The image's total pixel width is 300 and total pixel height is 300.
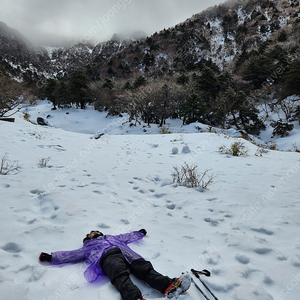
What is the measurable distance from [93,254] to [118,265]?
0.36 meters

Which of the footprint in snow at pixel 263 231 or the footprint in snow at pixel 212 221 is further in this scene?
the footprint in snow at pixel 212 221

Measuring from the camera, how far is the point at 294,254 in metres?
1.84

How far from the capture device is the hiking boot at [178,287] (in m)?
1.46

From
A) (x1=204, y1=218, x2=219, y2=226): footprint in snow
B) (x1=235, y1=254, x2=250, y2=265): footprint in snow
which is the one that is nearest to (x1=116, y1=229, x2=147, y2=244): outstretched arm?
(x1=204, y1=218, x2=219, y2=226): footprint in snow

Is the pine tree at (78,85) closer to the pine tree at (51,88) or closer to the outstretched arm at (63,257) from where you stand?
the pine tree at (51,88)

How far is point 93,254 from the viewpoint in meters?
1.87

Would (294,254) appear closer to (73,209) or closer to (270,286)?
(270,286)

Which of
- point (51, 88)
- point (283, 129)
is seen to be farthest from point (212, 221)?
point (51, 88)

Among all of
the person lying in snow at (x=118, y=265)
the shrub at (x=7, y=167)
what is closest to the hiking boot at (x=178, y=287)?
the person lying in snow at (x=118, y=265)

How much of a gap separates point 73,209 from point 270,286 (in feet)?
8.83

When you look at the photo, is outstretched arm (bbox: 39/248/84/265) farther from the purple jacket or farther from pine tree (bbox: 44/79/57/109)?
pine tree (bbox: 44/79/57/109)

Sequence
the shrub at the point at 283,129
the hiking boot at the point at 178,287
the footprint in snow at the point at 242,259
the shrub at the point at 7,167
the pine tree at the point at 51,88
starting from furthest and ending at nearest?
the pine tree at the point at 51,88, the shrub at the point at 283,129, the shrub at the point at 7,167, the footprint in snow at the point at 242,259, the hiking boot at the point at 178,287

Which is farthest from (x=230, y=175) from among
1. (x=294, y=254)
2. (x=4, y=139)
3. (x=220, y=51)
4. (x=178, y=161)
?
(x=220, y=51)

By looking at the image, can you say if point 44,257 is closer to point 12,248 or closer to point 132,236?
point 12,248
